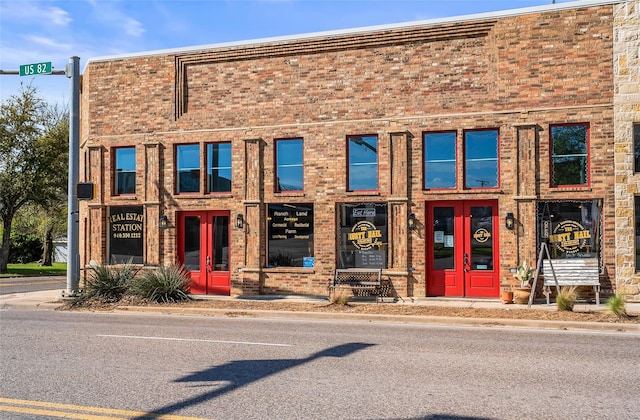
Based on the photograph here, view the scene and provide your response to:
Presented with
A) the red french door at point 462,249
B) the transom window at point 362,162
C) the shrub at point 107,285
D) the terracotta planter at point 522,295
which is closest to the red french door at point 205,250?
the shrub at point 107,285

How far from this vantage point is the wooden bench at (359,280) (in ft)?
55.1

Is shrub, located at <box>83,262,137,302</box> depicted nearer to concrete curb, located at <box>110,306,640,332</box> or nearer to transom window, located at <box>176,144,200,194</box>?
concrete curb, located at <box>110,306,640,332</box>

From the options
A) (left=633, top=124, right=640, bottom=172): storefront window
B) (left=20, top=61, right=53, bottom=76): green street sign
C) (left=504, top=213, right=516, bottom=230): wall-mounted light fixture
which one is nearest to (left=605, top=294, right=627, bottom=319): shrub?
(left=504, top=213, right=516, bottom=230): wall-mounted light fixture

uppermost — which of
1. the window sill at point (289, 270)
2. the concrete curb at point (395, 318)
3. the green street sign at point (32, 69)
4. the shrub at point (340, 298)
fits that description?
the green street sign at point (32, 69)

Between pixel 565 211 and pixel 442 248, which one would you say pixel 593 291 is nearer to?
pixel 565 211

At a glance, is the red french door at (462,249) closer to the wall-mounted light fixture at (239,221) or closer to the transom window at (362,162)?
the transom window at (362,162)

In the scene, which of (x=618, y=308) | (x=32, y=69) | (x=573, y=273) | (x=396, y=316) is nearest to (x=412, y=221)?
(x=396, y=316)

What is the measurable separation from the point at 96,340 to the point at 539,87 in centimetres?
1209

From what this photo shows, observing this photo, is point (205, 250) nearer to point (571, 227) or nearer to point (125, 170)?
point (125, 170)

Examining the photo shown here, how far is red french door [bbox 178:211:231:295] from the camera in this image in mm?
18625

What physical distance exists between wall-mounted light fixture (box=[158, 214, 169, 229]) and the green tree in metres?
14.7

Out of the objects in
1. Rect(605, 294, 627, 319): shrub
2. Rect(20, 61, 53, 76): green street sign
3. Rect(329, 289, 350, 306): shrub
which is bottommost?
Rect(329, 289, 350, 306): shrub

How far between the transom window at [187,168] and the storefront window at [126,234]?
5.24 ft

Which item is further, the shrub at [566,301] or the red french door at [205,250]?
the red french door at [205,250]
